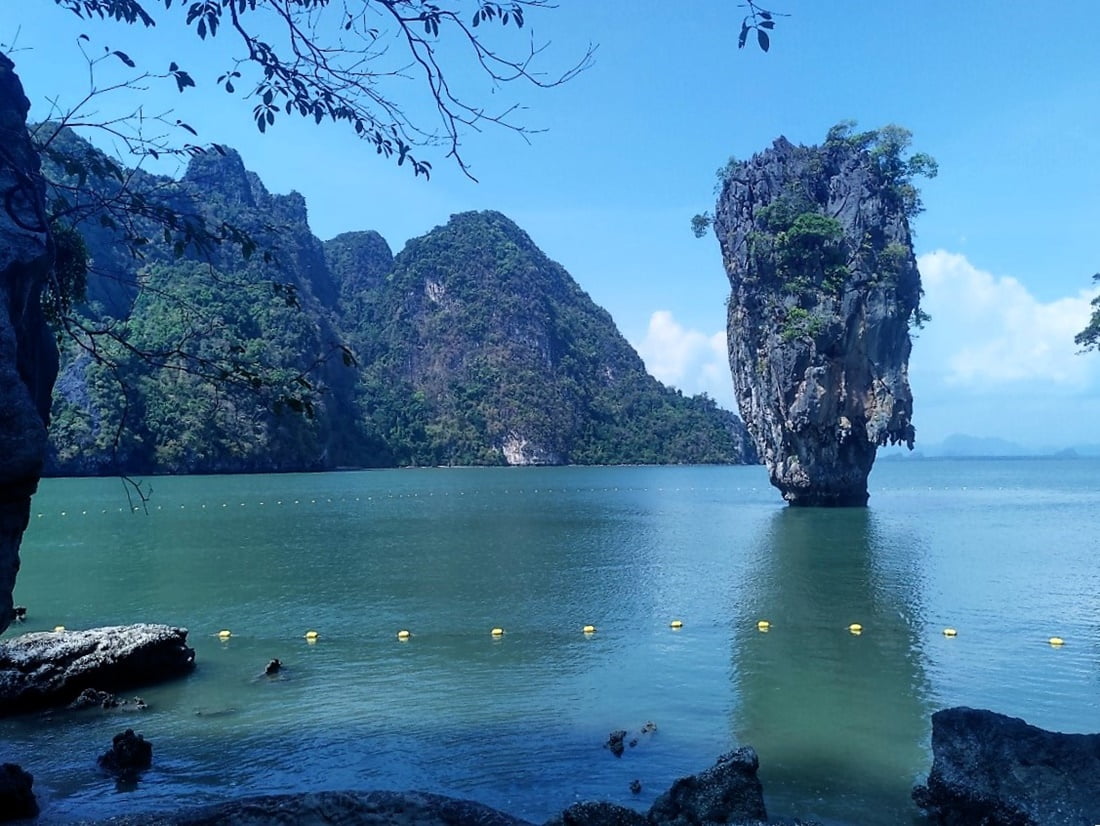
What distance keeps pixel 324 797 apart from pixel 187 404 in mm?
87592

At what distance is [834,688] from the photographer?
41.8 ft

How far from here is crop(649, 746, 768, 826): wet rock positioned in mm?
6977

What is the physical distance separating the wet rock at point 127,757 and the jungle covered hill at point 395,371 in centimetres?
7051

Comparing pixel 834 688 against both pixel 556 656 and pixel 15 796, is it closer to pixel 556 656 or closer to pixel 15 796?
pixel 556 656

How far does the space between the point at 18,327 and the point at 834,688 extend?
11.5 m

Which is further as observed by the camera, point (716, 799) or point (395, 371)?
point (395, 371)

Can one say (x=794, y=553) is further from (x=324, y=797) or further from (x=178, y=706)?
(x=324, y=797)

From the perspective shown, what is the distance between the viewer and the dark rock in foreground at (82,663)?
37.3ft

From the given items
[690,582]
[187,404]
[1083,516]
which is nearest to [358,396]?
[187,404]

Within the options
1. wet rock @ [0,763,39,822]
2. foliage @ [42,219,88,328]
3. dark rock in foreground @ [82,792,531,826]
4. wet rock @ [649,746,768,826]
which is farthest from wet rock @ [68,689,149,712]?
wet rock @ [649,746,768,826]

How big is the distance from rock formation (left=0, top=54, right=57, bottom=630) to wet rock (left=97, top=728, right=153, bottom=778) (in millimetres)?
4220

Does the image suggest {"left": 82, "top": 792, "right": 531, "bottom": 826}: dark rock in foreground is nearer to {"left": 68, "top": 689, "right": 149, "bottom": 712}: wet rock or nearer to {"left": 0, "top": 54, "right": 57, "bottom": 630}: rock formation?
{"left": 0, "top": 54, "right": 57, "bottom": 630}: rock formation

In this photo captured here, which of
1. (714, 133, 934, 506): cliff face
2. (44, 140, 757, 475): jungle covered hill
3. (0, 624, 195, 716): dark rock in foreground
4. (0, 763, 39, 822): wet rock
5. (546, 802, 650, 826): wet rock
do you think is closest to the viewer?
(546, 802, 650, 826): wet rock

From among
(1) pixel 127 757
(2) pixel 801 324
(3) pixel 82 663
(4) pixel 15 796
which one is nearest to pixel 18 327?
(4) pixel 15 796
